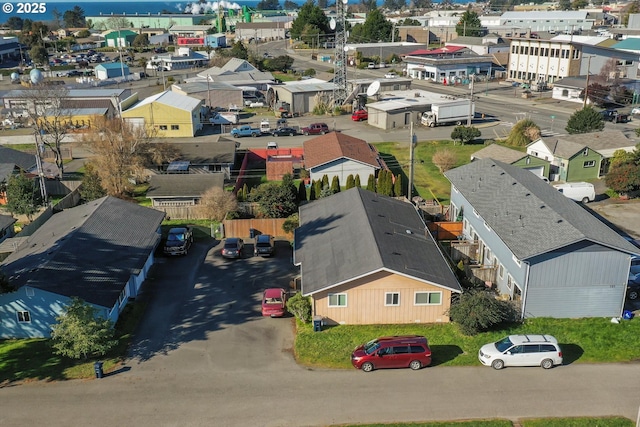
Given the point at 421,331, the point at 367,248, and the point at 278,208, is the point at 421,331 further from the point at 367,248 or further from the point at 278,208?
the point at 278,208

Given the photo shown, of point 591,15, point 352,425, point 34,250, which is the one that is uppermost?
point 591,15

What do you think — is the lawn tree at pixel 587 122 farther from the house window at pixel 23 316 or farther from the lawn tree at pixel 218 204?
the house window at pixel 23 316

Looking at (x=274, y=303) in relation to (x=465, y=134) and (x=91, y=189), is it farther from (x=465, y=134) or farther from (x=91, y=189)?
(x=465, y=134)

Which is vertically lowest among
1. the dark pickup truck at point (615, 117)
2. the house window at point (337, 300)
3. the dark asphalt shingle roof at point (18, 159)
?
the house window at point (337, 300)

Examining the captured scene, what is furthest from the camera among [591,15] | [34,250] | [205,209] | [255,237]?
[591,15]

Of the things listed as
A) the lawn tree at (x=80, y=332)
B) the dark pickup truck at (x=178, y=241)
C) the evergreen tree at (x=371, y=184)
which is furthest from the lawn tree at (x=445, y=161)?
the lawn tree at (x=80, y=332)

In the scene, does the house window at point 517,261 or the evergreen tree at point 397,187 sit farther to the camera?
the evergreen tree at point 397,187

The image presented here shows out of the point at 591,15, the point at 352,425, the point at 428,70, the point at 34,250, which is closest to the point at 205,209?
the point at 34,250
